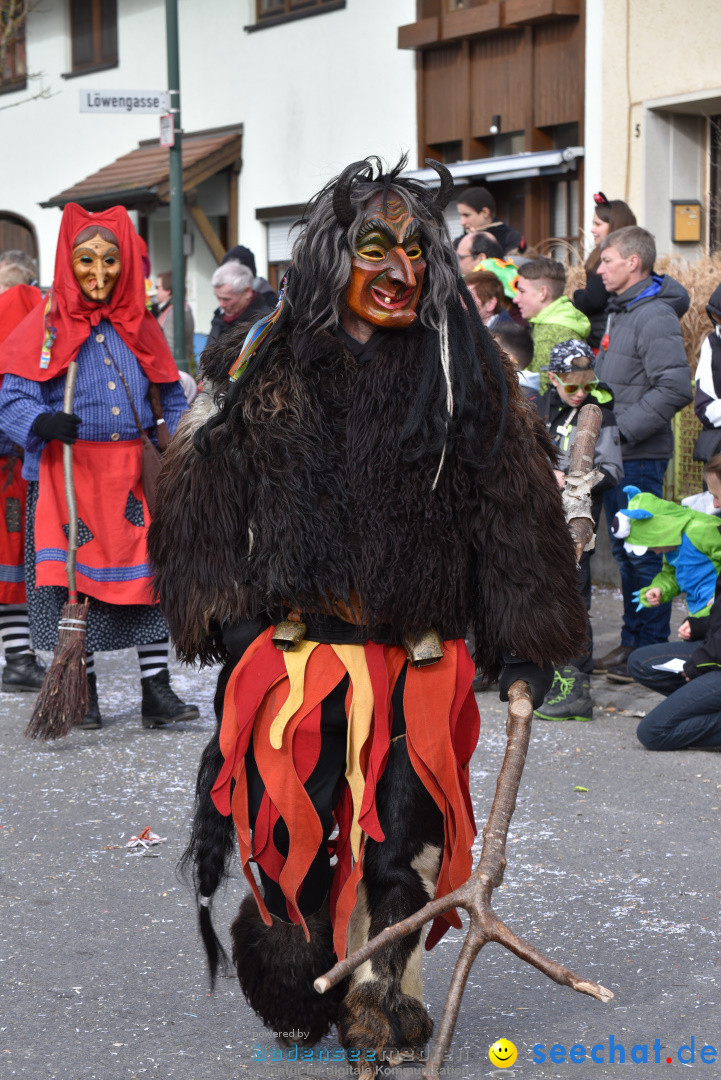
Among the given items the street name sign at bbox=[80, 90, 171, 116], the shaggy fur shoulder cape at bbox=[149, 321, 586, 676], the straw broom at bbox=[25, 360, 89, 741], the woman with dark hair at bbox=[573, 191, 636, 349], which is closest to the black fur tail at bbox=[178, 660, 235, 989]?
the shaggy fur shoulder cape at bbox=[149, 321, 586, 676]

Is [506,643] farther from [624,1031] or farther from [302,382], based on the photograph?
[624,1031]

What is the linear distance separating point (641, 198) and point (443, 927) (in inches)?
448

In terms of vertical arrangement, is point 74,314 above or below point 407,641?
above

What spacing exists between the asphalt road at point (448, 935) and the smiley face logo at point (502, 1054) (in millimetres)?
15

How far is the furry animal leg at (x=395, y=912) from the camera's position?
296cm

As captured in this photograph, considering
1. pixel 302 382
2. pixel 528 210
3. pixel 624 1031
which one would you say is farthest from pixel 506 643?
pixel 528 210

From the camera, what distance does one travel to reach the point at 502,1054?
10.5 feet

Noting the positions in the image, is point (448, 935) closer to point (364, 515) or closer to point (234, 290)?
point (364, 515)

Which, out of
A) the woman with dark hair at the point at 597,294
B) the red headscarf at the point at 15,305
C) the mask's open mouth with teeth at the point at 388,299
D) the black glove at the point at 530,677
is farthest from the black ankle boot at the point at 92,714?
the mask's open mouth with teeth at the point at 388,299

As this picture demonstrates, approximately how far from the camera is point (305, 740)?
3.02 m

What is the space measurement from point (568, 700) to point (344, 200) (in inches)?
149

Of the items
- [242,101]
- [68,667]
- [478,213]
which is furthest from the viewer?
[242,101]

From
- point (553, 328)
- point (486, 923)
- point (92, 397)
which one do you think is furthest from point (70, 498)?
point (486, 923)

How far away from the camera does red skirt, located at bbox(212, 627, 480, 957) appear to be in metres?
3.00
